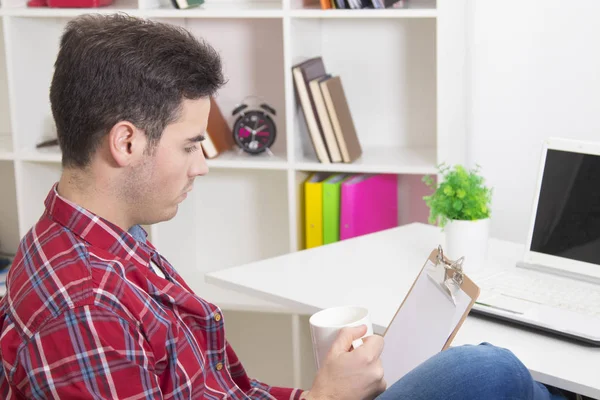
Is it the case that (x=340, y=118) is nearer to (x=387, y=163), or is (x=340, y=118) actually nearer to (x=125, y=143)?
(x=387, y=163)

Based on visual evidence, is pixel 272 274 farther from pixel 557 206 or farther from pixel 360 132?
pixel 360 132

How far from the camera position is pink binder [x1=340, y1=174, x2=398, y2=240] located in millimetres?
2488

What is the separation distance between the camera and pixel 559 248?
185cm

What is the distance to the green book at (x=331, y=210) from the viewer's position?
2512 millimetres

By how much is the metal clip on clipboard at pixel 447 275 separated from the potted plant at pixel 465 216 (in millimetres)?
507

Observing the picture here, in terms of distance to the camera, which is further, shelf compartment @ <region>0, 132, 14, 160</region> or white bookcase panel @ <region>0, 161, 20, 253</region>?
white bookcase panel @ <region>0, 161, 20, 253</region>

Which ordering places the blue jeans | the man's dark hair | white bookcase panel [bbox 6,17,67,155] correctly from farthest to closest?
white bookcase panel [bbox 6,17,67,155] < the man's dark hair < the blue jeans

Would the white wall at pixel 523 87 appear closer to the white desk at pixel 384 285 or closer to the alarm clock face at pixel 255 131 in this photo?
the white desk at pixel 384 285

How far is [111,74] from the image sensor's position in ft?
3.69

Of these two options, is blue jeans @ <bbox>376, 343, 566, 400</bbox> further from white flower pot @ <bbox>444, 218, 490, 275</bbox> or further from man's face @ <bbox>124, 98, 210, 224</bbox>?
white flower pot @ <bbox>444, 218, 490, 275</bbox>

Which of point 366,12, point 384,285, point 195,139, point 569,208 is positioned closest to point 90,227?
point 195,139

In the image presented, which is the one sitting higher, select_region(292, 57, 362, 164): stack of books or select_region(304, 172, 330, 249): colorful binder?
select_region(292, 57, 362, 164): stack of books

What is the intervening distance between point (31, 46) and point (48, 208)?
1.66 m

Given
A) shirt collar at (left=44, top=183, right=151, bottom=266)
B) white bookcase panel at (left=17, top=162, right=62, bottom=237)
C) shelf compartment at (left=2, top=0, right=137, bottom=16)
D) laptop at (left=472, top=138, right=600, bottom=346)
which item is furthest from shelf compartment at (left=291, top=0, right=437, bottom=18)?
shirt collar at (left=44, top=183, right=151, bottom=266)
